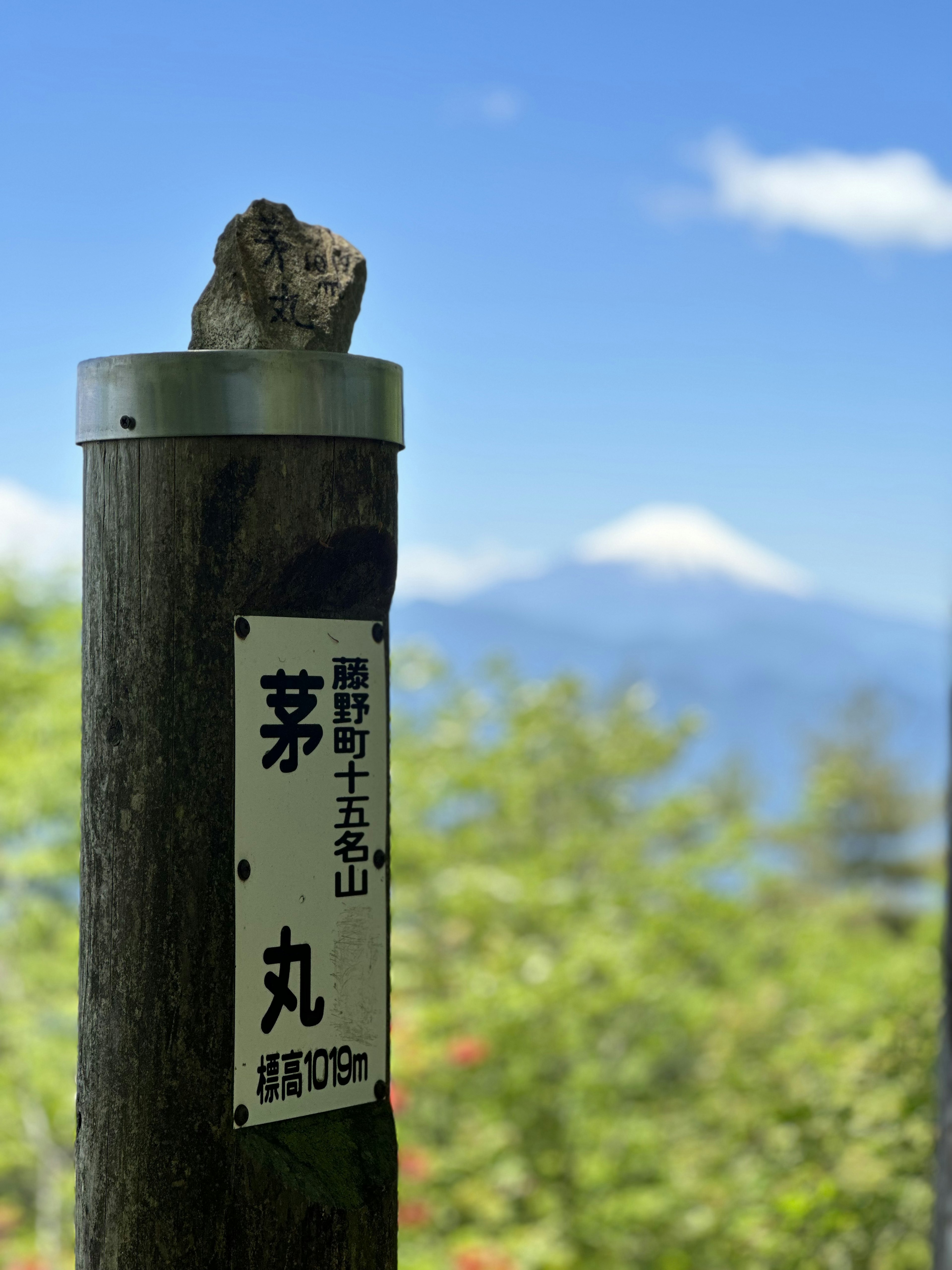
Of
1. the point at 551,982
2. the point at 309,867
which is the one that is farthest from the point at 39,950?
the point at 309,867

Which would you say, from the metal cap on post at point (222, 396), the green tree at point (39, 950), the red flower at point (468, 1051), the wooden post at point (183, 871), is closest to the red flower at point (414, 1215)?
the red flower at point (468, 1051)

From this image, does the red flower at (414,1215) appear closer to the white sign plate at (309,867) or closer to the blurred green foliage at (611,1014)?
the blurred green foliage at (611,1014)

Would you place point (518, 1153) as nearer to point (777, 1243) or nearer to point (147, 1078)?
point (777, 1243)

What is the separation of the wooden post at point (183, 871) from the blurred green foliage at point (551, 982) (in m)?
2.99

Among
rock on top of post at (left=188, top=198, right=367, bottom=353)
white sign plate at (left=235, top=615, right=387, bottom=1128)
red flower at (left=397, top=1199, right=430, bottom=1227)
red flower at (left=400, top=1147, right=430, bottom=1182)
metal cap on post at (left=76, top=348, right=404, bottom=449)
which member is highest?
A: rock on top of post at (left=188, top=198, right=367, bottom=353)

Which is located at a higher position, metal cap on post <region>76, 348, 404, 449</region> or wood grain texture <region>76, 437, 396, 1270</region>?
metal cap on post <region>76, 348, 404, 449</region>

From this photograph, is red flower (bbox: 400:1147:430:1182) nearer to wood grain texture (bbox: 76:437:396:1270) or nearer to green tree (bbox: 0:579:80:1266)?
green tree (bbox: 0:579:80:1266)

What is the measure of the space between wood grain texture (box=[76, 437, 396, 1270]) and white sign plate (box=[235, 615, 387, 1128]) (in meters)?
0.02

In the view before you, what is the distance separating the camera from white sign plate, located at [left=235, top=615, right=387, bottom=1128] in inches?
51.1

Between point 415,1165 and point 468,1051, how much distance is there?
0.49m

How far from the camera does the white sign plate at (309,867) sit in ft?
4.26

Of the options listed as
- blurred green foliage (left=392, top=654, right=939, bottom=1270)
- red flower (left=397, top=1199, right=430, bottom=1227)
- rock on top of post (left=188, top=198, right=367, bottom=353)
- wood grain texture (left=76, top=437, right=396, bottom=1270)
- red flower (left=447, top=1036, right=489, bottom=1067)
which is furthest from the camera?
red flower (left=447, top=1036, right=489, bottom=1067)

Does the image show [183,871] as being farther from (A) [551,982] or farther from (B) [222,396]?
(A) [551,982]

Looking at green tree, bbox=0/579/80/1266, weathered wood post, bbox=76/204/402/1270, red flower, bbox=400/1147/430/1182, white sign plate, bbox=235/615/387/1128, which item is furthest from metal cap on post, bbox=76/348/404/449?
green tree, bbox=0/579/80/1266
